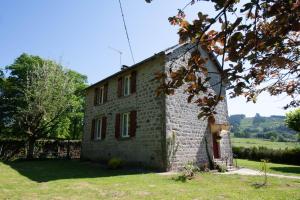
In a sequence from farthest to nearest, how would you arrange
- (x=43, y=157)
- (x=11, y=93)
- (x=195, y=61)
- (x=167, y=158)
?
(x=11, y=93), (x=43, y=157), (x=167, y=158), (x=195, y=61)

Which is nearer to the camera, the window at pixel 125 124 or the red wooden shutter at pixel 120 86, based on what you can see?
the window at pixel 125 124

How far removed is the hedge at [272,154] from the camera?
23.6 m

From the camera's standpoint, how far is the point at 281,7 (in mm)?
2307

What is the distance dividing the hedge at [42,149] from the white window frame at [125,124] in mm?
10336

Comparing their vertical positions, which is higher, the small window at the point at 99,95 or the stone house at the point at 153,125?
the small window at the point at 99,95

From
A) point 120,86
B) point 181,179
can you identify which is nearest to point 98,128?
point 120,86

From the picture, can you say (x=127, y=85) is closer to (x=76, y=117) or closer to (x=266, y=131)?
(x=76, y=117)

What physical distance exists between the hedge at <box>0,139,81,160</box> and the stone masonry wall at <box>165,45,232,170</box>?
46.7ft

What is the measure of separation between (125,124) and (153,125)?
10.2 ft

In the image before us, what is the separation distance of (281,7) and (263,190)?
746cm

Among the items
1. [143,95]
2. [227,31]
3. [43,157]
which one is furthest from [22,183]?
[43,157]

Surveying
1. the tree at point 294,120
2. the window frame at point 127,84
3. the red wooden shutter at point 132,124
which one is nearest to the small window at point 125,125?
the red wooden shutter at point 132,124

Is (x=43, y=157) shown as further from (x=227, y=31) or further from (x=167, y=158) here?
(x=227, y=31)

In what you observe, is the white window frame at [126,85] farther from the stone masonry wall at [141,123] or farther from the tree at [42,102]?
the tree at [42,102]
